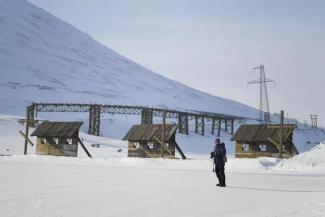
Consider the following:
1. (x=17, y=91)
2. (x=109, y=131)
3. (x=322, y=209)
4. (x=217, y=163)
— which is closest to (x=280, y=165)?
(x=217, y=163)

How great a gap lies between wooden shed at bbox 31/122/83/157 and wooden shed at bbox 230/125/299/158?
45.8 feet

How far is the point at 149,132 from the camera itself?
3703 cm

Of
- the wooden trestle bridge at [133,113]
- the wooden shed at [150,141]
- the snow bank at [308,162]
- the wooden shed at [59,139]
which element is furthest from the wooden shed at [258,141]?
the wooden trestle bridge at [133,113]

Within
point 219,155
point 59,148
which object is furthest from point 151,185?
point 59,148

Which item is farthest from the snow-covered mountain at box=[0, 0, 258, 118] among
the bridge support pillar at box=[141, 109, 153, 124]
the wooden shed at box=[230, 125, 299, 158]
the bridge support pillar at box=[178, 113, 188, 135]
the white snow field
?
the wooden shed at box=[230, 125, 299, 158]

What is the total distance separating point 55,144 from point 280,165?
67.0ft

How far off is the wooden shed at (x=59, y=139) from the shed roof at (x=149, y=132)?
4733 mm

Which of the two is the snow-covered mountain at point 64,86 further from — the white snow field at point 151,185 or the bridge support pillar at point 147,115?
the white snow field at point 151,185

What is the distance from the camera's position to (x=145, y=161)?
3178 cm

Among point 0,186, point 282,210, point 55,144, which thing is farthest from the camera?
point 55,144

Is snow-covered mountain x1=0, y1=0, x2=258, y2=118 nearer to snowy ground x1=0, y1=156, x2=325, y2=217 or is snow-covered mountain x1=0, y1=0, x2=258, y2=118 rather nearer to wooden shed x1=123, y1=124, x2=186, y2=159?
wooden shed x1=123, y1=124, x2=186, y2=159

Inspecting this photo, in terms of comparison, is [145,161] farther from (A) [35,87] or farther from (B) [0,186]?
(A) [35,87]

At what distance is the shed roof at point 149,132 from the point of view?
117 feet

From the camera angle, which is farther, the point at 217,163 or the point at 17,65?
the point at 17,65
